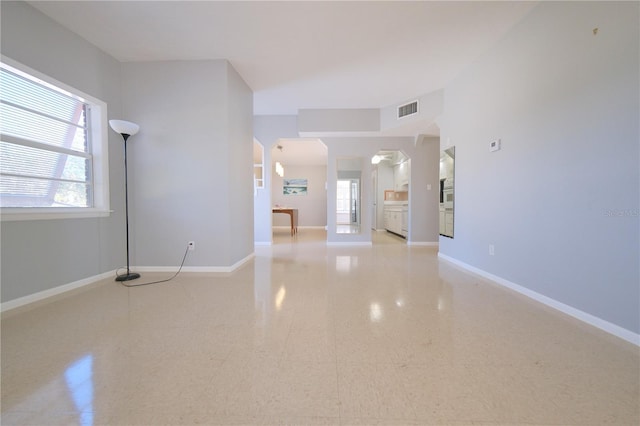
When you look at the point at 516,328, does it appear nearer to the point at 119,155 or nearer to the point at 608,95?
the point at 608,95

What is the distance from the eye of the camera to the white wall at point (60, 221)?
7.25 feet

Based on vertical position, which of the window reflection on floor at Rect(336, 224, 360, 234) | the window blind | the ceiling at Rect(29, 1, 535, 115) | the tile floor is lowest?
the tile floor

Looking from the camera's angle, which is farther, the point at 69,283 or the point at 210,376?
the point at 69,283

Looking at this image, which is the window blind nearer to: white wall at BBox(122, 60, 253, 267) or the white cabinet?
white wall at BBox(122, 60, 253, 267)

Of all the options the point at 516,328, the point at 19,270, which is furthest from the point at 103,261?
the point at 516,328

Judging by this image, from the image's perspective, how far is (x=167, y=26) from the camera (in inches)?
105

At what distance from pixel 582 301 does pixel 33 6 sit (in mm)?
5292

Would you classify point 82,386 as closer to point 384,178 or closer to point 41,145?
point 41,145

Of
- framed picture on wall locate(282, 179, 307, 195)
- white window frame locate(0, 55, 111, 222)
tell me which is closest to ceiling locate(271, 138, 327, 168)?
framed picture on wall locate(282, 179, 307, 195)

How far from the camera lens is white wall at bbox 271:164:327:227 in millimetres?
10148

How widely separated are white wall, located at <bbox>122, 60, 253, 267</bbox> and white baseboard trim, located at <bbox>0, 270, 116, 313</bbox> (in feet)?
1.71

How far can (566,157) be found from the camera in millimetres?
2131

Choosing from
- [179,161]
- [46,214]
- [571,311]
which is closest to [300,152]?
[179,161]

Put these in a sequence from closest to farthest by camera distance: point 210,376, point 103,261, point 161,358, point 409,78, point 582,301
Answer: point 210,376 < point 161,358 < point 582,301 < point 103,261 < point 409,78
